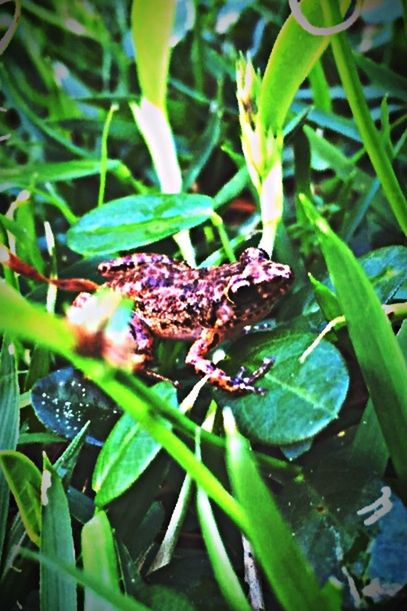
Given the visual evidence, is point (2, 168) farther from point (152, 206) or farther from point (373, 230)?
point (373, 230)

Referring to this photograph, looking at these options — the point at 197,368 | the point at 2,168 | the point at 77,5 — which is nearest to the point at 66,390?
the point at 197,368

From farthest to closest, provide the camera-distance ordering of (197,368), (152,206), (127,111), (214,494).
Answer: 1. (127,111)
2. (152,206)
3. (197,368)
4. (214,494)

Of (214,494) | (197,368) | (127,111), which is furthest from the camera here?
(127,111)

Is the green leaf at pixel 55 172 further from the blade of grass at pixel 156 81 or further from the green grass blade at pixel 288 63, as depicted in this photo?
the green grass blade at pixel 288 63

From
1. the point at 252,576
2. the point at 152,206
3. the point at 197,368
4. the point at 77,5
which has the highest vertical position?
the point at 77,5

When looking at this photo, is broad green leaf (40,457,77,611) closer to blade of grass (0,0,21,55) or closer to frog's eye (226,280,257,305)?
frog's eye (226,280,257,305)

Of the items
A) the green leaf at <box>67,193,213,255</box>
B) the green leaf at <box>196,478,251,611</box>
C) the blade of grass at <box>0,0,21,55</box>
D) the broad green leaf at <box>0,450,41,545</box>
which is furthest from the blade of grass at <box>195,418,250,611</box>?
the blade of grass at <box>0,0,21,55</box>

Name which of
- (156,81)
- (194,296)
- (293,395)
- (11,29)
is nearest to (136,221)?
(194,296)

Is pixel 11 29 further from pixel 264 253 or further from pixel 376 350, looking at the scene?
pixel 376 350
